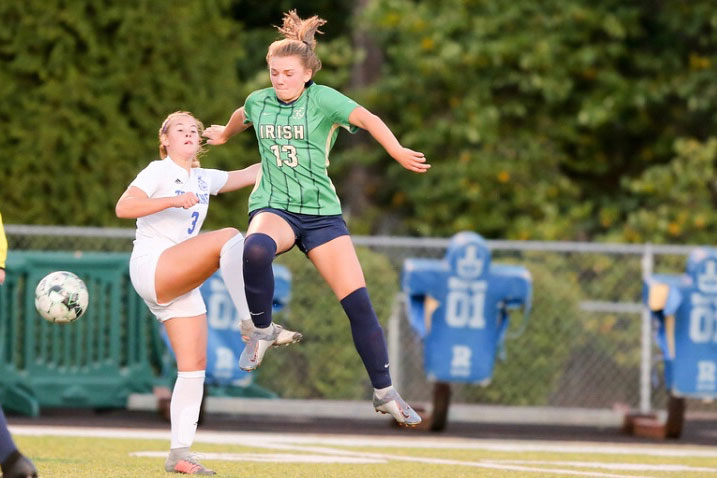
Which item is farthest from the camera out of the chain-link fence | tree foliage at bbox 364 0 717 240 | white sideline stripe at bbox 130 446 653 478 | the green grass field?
tree foliage at bbox 364 0 717 240

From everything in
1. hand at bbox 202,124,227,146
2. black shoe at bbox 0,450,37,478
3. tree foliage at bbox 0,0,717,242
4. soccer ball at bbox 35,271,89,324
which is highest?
tree foliage at bbox 0,0,717,242

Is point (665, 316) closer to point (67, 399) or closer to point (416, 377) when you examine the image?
point (416, 377)

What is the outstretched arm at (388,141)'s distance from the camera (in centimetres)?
622

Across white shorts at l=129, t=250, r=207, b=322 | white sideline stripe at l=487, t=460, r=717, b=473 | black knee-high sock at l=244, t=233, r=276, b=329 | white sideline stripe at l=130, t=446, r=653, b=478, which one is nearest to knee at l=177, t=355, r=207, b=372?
white shorts at l=129, t=250, r=207, b=322

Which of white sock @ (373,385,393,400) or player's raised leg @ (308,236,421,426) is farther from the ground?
player's raised leg @ (308,236,421,426)

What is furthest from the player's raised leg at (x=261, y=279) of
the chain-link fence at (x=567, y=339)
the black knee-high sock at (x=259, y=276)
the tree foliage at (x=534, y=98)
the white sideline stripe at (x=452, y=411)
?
the tree foliage at (x=534, y=98)

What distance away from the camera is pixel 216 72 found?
46.3 ft

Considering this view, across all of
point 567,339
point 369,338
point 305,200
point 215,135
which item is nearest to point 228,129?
point 215,135

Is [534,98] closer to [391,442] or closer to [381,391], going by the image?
[391,442]

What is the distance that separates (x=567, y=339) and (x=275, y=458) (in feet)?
15.8

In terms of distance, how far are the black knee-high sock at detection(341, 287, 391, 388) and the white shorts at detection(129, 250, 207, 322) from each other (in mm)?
724

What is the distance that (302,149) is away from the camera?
650 cm

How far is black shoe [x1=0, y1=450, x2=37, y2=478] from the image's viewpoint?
218 inches

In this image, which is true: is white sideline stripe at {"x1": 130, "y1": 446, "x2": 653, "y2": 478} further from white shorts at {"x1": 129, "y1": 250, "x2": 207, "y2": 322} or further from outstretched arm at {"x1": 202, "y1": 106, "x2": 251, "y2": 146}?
outstretched arm at {"x1": 202, "y1": 106, "x2": 251, "y2": 146}
